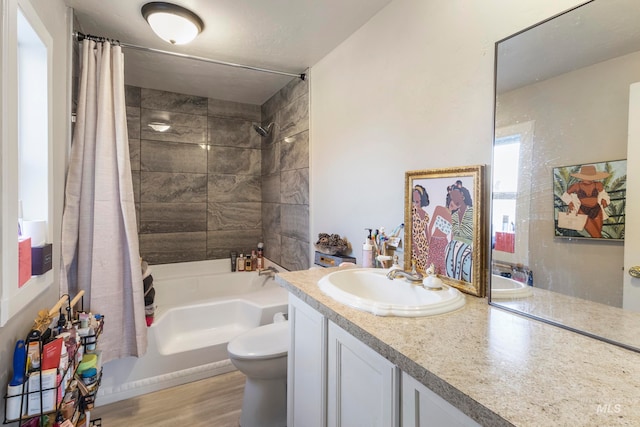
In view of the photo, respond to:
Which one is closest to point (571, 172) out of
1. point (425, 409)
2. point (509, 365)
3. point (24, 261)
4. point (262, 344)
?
point (509, 365)

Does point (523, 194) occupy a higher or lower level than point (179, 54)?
lower

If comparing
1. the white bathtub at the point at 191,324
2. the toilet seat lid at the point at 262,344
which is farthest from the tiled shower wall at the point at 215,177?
the toilet seat lid at the point at 262,344

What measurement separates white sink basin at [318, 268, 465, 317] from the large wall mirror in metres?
0.20

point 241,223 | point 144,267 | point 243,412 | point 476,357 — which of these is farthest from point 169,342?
point 476,357

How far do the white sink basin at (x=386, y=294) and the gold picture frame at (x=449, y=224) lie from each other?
0.36 ft

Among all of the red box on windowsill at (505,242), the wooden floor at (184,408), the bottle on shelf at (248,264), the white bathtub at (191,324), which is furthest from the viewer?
the bottle on shelf at (248,264)

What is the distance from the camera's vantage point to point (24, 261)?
1.23m

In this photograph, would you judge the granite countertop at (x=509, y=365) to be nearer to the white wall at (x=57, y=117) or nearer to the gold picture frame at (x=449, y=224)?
the gold picture frame at (x=449, y=224)

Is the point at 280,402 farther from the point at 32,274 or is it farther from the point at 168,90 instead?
the point at 168,90

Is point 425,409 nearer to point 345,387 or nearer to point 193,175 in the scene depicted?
point 345,387

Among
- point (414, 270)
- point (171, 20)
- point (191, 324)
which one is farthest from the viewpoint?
point (191, 324)

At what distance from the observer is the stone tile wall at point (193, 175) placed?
3.09 meters

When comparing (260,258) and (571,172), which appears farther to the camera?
(260,258)

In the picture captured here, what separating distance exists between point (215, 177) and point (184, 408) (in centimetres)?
221
